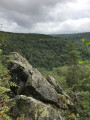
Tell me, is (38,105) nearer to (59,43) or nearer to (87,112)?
(87,112)

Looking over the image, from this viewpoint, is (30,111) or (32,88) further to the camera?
(32,88)

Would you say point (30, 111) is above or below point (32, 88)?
above

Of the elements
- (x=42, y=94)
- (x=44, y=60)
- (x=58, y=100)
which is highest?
(x=42, y=94)

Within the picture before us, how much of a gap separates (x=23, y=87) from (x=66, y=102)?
178 inches

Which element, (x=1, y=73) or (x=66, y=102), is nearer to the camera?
(x=1, y=73)

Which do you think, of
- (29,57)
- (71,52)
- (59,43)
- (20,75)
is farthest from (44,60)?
(20,75)

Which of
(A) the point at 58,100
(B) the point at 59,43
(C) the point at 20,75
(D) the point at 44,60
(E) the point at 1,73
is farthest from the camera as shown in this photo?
(B) the point at 59,43

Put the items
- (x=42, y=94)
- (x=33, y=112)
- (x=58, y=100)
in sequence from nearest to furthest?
(x=33, y=112) < (x=42, y=94) < (x=58, y=100)

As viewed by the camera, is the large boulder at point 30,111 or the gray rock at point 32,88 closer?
the large boulder at point 30,111

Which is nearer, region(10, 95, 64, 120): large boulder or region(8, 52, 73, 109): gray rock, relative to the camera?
region(10, 95, 64, 120): large boulder

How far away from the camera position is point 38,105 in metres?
6.48

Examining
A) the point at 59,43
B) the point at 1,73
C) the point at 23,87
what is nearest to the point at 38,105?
the point at 1,73

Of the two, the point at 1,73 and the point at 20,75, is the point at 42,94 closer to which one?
the point at 20,75

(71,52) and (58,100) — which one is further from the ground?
(71,52)
